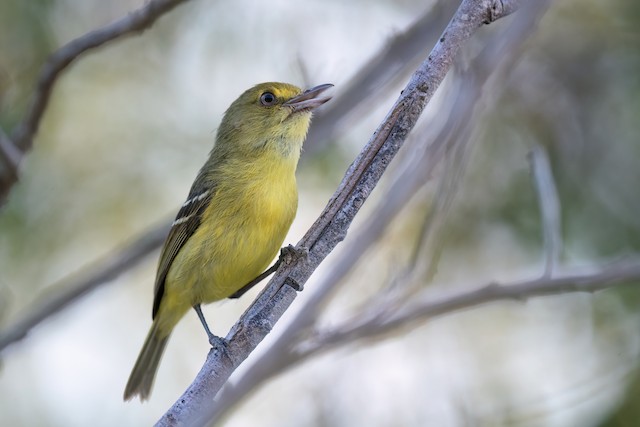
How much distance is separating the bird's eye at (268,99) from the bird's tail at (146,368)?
1.75m

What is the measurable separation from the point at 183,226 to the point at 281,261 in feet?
5.10

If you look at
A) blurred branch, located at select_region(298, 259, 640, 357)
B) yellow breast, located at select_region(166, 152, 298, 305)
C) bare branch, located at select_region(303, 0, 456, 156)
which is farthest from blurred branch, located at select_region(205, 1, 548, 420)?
yellow breast, located at select_region(166, 152, 298, 305)

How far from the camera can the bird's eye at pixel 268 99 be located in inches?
218

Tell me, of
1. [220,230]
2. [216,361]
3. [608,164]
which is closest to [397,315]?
[216,361]

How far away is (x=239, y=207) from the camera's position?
4961 mm

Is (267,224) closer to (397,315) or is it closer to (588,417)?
(397,315)

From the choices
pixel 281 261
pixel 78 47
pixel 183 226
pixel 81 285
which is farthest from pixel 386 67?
pixel 81 285

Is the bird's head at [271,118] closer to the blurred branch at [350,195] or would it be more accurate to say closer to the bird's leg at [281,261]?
the bird's leg at [281,261]

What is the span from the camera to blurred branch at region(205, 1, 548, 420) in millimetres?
3102

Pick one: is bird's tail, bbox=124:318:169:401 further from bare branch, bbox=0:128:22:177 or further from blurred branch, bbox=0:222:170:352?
bare branch, bbox=0:128:22:177

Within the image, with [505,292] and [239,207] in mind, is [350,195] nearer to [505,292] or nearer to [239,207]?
[505,292]

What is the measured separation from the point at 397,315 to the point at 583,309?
9.28 feet

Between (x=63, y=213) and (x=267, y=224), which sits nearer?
(x=267, y=224)

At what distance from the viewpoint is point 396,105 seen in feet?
10.6
